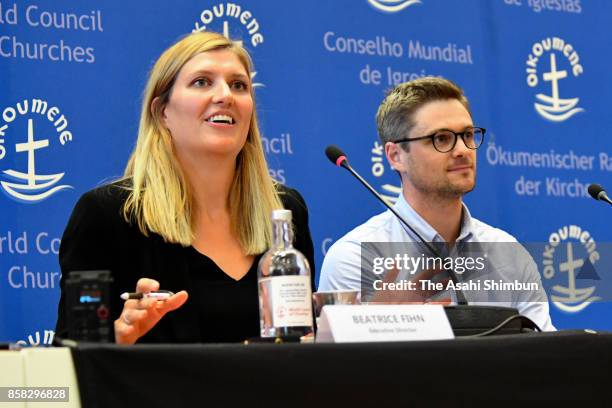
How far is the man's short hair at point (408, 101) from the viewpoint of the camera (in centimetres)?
305

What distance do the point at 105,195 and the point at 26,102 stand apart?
0.96 metres

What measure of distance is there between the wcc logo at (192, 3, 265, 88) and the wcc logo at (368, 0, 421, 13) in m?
0.52

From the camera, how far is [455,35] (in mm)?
3725

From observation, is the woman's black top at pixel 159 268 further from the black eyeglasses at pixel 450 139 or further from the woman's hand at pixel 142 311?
the black eyeglasses at pixel 450 139

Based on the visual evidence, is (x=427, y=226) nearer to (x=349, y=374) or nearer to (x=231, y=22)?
(x=231, y=22)

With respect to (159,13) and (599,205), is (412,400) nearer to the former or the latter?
(159,13)

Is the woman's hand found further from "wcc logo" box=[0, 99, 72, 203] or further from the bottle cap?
"wcc logo" box=[0, 99, 72, 203]

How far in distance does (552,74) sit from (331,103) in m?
1.05

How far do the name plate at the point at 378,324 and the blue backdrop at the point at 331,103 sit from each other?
0.80m

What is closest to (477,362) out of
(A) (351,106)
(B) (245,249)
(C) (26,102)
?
(B) (245,249)

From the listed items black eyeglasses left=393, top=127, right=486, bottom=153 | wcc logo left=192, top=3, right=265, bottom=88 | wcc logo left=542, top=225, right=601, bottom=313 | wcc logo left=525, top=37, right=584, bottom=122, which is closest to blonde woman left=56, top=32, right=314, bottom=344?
black eyeglasses left=393, top=127, right=486, bottom=153

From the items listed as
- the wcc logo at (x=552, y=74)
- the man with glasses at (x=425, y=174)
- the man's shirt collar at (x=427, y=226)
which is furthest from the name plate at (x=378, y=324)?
the wcc logo at (x=552, y=74)

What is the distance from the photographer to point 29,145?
2871mm

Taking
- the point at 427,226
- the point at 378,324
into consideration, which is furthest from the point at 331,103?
the point at 378,324
